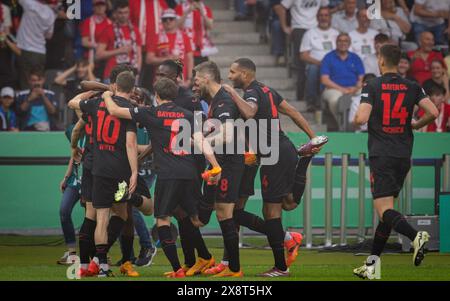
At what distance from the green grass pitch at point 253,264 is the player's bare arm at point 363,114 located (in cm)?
167

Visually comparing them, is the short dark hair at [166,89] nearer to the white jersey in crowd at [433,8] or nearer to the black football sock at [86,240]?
the black football sock at [86,240]

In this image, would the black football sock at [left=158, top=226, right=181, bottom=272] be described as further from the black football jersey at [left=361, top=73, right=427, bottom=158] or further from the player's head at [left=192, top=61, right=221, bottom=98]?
the black football jersey at [left=361, top=73, right=427, bottom=158]

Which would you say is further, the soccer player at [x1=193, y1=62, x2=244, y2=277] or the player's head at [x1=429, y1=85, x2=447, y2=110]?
the player's head at [x1=429, y1=85, x2=447, y2=110]

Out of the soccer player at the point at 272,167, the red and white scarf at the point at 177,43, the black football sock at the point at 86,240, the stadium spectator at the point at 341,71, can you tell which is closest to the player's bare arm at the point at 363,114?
the soccer player at the point at 272,167

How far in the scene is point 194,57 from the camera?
838 inches

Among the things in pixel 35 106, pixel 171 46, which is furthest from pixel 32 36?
pixel 171 46

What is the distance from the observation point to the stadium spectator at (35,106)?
19.8m

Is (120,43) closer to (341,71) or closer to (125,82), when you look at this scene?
(341,71)

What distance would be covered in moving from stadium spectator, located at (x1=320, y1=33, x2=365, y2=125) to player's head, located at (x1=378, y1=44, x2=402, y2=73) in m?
7.79

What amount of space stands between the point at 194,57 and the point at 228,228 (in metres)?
8.47

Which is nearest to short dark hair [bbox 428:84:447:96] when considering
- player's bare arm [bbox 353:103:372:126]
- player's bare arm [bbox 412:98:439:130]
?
player's bare arm [bbox 412:98:439:130]

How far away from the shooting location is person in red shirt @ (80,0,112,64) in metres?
20.8

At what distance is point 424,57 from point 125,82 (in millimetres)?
9758

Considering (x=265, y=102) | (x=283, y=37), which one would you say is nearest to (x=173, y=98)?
(x=265, y=102)
